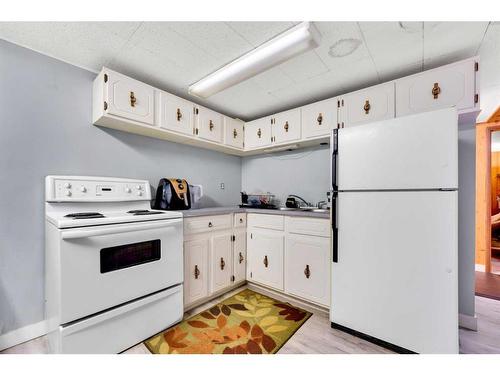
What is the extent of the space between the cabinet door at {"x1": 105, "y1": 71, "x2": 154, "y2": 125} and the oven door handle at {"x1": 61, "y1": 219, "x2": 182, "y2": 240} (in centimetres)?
96

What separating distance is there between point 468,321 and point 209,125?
10.00ft

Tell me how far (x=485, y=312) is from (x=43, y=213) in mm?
4041

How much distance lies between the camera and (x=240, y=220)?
2.51 meters

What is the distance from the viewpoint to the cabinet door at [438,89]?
1.61m

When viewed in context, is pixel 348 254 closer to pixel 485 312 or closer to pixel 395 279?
pixel 395 279

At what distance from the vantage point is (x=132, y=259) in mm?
1551

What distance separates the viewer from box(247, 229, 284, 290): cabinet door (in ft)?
7.46

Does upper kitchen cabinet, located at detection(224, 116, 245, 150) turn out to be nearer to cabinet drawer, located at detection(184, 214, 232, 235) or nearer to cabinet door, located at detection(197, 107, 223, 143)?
cabinet door, located at detection(197, 107, 223, 143)

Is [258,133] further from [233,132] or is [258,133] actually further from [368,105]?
[368,105]

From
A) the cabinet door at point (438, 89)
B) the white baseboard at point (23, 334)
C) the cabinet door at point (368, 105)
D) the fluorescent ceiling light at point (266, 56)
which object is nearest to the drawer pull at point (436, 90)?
the cabinet door at point (438, 89)

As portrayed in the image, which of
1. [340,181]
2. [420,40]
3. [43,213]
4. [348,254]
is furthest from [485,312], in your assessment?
[43,213]

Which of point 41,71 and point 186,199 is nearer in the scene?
point 41,71

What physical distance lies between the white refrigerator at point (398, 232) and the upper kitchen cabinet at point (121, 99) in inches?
66.8

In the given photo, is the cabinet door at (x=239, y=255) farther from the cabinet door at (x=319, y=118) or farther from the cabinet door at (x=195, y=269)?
the cabinet door at (x=319, y=118)
